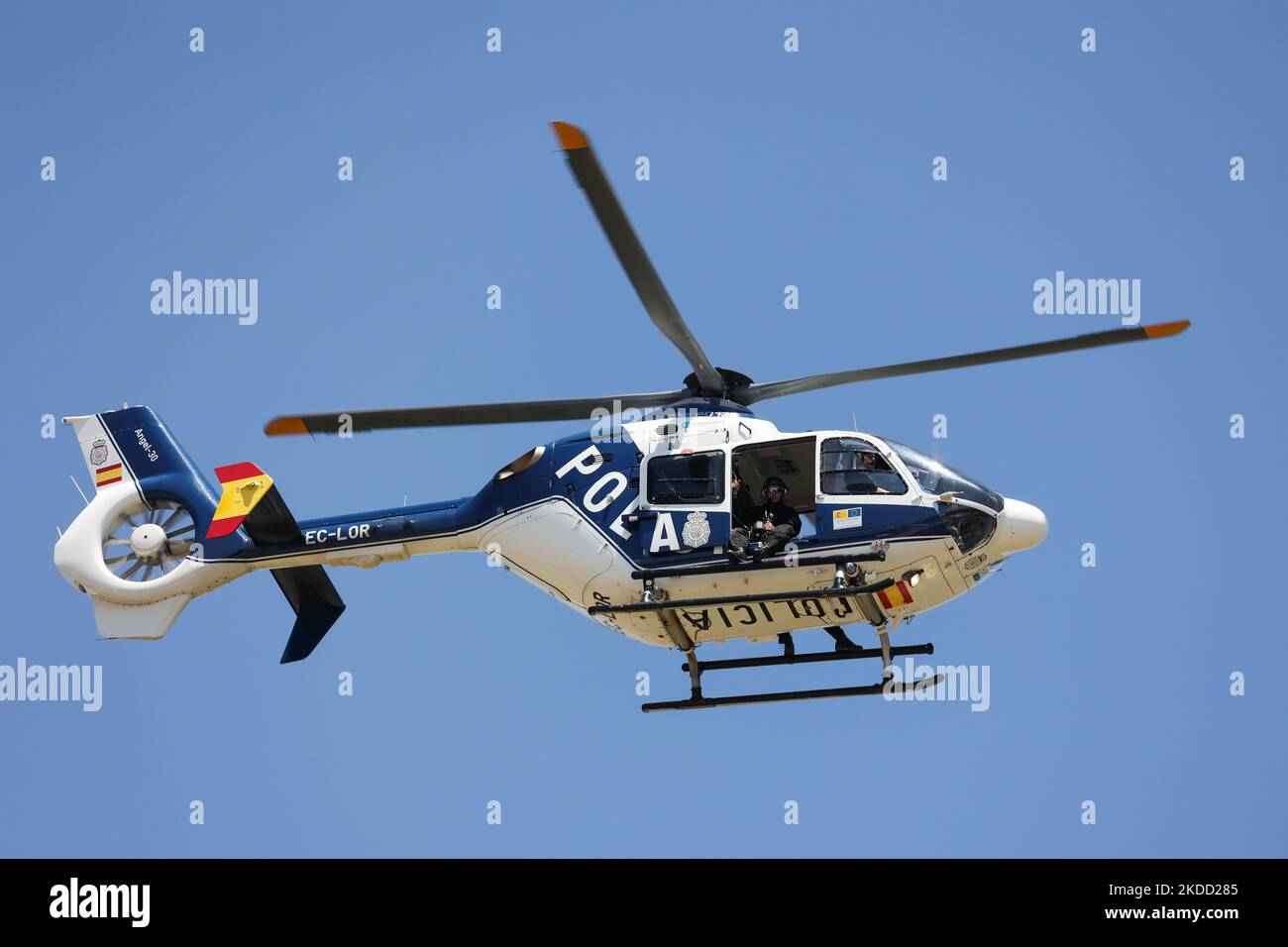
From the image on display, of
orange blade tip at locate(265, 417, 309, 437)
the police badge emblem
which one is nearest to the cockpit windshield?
the police badge emblem

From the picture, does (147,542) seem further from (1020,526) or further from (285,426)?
(1020,526)

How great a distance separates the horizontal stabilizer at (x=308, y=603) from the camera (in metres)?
18.4

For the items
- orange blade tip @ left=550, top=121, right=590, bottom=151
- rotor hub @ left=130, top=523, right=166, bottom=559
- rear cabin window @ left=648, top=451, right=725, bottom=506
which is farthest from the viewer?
rotor hub @ left=130, top=523, right=166, bottom=559

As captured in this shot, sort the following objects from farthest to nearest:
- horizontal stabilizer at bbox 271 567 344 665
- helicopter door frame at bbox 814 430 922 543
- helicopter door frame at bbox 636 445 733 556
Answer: horizontal stabilizer at bbox 271 567 344 665 → helicopter door frame at bbox 636 445 733 556 → helicopter door frame at bbox 814 430 922 543

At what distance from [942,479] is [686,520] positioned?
2.42 m

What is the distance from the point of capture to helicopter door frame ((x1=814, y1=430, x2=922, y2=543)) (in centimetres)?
1519

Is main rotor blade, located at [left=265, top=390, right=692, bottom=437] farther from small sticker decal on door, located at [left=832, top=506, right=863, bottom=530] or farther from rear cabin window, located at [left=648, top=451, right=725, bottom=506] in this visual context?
small sticker decal on door, located at [left=832, top=506, right=863, bottom=530]

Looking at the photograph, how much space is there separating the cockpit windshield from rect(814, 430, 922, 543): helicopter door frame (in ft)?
0.33

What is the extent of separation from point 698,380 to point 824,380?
1.25 metres

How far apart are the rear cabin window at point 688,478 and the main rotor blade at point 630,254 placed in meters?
1.01

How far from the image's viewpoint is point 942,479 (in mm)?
15352

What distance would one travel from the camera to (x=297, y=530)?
17469mm

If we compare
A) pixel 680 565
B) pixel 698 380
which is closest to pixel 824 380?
pixel 698 380
